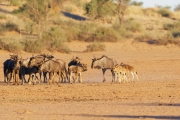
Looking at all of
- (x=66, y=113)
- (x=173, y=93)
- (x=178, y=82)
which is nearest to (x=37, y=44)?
(x=178, y=82)

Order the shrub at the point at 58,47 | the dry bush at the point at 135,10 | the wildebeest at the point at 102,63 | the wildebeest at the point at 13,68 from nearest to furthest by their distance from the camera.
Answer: the wildebeest at the point at 13,68 < the wildebeest at the point at 102,63 < the shrub at the point at 58,47 < the dry bush at the point at 135,10

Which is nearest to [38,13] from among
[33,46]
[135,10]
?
[33,46]

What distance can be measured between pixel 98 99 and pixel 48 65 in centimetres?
653

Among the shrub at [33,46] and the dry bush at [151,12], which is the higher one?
the dry bush at [151,12]

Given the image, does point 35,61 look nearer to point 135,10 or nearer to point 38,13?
point 38,13

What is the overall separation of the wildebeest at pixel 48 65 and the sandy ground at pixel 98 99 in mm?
958

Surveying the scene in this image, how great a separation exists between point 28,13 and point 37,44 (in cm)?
1031

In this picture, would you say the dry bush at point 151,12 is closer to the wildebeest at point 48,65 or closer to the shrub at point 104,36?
the shrub at point 104,36

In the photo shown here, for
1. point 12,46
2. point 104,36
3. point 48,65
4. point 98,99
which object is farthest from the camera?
point 104,36

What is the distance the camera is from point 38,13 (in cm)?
4884

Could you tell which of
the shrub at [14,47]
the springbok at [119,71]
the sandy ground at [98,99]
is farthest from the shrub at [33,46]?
the springbok at [119,71]

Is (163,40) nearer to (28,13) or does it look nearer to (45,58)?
(28,13)

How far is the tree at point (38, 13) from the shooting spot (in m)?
48.9

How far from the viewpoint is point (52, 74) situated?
86.1 ft
